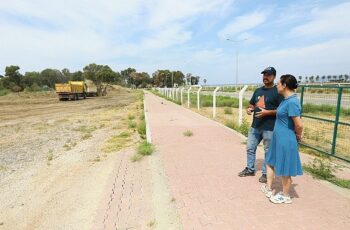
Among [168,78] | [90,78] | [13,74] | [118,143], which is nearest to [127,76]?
[168,78]

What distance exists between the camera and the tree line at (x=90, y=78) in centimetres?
6158

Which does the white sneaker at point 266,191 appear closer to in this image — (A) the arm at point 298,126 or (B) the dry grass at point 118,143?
(A) the arm at point 298,126

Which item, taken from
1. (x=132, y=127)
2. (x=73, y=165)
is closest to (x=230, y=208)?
(x=73, y=165)

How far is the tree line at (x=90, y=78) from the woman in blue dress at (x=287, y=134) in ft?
119

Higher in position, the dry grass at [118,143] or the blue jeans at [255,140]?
the blue jeans at [255,140]

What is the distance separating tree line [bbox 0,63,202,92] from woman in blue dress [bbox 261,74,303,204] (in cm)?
3635

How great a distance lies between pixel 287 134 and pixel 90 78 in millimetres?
63503

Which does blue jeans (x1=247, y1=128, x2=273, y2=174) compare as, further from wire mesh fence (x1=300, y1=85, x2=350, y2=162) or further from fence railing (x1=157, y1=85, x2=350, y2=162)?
wire mesh fence (x1=300, y1=85, x2=350, y2=162)

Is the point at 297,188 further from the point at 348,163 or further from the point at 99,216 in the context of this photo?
the point at 99,216

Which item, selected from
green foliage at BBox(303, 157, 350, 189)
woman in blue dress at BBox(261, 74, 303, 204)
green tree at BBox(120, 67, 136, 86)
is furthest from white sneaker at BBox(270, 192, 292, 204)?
green tree at BBox(120, 67, 136, 86)

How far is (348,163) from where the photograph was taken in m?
6.08

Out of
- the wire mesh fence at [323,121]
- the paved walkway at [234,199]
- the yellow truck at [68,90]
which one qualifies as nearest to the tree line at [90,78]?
the yellow truck at [68,90]

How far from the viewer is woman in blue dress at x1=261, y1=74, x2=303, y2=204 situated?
3.65 meters

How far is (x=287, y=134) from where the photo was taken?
378cm
